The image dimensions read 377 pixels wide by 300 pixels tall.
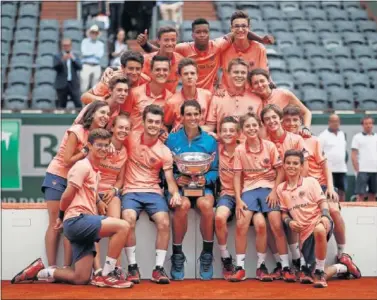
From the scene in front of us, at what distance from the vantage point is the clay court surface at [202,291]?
8.52 metres

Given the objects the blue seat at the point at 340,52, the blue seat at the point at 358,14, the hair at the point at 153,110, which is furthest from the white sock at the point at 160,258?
the blue seat at the point at 358,14

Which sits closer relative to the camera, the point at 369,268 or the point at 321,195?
the point at 321,195

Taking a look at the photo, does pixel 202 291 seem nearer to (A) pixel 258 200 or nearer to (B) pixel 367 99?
(A) pixel 258 200

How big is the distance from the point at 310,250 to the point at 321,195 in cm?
53

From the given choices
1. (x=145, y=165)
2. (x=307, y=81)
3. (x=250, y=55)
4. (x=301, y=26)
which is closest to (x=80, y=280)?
(x=145, y=165)

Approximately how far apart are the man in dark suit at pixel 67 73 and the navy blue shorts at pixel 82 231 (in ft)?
23.0

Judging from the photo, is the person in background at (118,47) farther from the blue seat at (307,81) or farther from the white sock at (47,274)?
the white sock at (47,274)

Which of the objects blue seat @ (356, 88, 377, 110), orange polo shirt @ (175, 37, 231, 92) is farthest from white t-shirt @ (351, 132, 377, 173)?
orange polo shirt @ (175, 37, 231, 92)

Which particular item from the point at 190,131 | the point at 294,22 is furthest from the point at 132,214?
the point at 294,22

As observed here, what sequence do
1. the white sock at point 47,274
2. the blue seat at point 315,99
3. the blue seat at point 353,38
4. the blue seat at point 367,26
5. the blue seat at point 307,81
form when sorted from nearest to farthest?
the white sock at point 47,274 → the blue seat at point 315,99 → the blue seat at point 307,81 → the blue seat at point 353,38 → the blue seat at point 367,26

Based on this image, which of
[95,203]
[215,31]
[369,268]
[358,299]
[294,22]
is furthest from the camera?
[294,22]

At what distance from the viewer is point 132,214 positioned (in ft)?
31.0

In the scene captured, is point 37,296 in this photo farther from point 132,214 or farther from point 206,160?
point 206,160

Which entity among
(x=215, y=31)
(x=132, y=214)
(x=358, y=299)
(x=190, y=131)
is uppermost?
(x=215, y=31)
